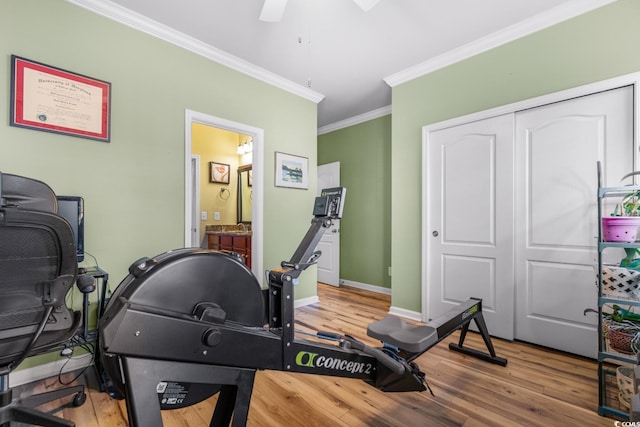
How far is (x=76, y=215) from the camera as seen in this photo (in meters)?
1.94

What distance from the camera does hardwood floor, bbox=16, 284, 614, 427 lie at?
1.55 meters

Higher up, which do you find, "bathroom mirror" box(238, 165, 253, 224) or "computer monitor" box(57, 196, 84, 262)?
"bathroom mirror" box(238, 165, 253, 224)

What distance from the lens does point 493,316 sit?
8.73 feet

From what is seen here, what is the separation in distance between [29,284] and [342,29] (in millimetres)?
2667

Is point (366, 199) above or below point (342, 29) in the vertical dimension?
below

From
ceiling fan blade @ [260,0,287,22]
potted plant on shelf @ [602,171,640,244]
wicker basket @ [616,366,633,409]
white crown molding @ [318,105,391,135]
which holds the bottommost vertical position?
wicker basket @ [616,366,633,409]

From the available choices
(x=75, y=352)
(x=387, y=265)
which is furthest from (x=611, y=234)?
(x=75, y=352)

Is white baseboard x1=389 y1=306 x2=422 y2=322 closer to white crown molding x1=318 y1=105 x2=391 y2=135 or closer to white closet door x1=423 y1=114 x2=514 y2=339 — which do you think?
white closet door x1=423 y1=114 x2=514 y2=339

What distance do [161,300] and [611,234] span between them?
218cm

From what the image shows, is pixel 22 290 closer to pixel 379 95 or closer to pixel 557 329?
pixel 557 329

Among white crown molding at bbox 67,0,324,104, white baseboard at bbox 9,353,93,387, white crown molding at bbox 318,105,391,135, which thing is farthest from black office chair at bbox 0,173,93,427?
white crown molding at bbox 318,105,391,135

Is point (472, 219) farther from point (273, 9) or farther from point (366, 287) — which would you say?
point (273, 9)

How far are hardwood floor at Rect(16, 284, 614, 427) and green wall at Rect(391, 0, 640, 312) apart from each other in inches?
46.8

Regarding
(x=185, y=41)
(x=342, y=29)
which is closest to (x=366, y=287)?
(x=342, y=29)
